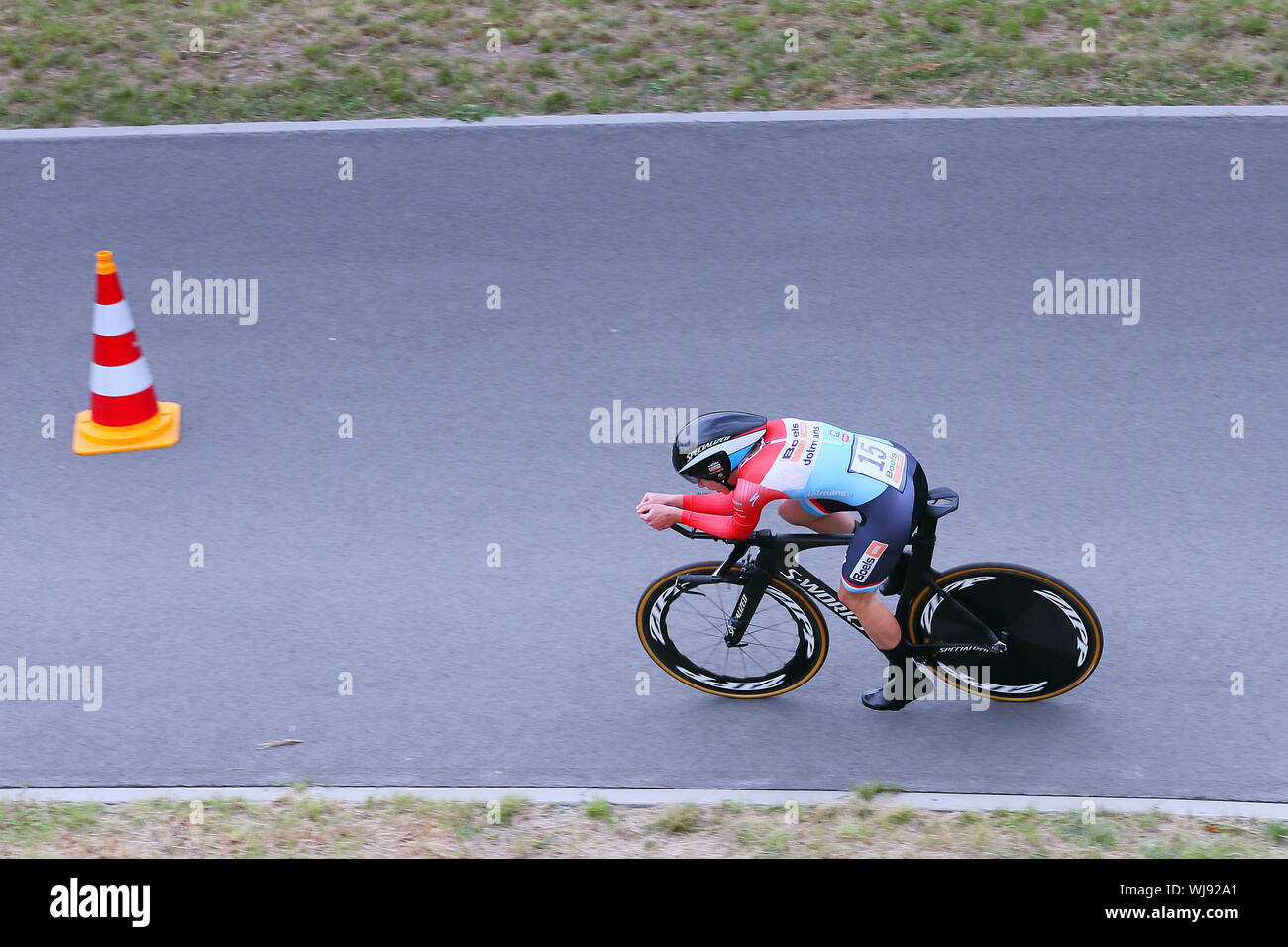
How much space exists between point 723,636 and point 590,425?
2104mm

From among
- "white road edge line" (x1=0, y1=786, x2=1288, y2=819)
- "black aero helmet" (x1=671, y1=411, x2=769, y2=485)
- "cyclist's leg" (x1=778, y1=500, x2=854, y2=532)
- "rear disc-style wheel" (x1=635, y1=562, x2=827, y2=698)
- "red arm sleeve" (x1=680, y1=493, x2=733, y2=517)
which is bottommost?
"white road edge line" (x1=0, y1=786, x2=1288, y2=819)

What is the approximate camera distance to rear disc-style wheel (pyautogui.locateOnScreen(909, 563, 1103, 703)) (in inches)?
210

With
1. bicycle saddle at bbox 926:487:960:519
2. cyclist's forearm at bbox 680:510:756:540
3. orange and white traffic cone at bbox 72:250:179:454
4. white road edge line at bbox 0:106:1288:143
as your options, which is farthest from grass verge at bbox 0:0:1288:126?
Answer: cyclist's forearm at bbox 680:510:756:540

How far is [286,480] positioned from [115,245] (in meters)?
3.12

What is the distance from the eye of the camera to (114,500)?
6984mm

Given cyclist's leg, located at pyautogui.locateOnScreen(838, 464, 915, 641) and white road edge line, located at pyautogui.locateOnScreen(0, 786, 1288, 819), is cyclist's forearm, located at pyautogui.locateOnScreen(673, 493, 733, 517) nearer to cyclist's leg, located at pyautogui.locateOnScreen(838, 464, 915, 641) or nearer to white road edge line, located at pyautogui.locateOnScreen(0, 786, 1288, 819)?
cyclist's leg, located at pyautogui.locateOnScreen(838, 464, 915, 641)

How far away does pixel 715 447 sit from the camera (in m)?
4.95

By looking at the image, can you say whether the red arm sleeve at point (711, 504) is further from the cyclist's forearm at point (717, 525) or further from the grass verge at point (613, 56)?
the grass verge at point (613, 56)

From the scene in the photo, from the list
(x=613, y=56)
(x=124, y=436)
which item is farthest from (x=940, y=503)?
(x=613, y=56)

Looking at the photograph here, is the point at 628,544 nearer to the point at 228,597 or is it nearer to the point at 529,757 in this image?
the point at 529,757

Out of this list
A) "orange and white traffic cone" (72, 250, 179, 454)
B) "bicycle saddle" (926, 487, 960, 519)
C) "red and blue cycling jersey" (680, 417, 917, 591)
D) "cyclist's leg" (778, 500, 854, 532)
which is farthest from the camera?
"orange and white traffic cone" (72, 250, 179, 454)

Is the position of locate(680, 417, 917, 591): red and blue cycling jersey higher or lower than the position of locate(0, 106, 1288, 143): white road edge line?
lower

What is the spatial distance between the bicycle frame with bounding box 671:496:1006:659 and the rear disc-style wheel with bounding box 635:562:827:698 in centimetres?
6

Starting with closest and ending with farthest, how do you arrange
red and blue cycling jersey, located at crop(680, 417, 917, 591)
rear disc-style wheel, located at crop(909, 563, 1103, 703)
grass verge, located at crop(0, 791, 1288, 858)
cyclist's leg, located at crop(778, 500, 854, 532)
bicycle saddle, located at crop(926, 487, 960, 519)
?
grass verge, located at crop(0, 791, 1288, 858), red and blue cycling jersey, located at crop(680, 417, 917, 591), bicycle saddle, located at crop(926, 487, 960, 519), rear disc-style wheel, located at crop(909, 563, 1103, 703), cyclist's leg, located at crop(778, 500, 854, 532)
